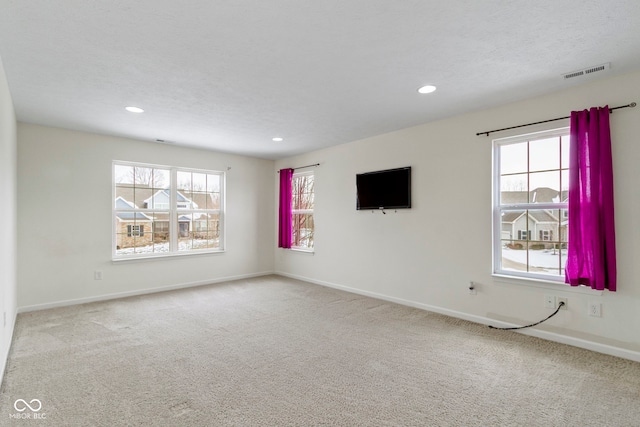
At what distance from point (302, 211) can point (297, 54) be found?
403 cm

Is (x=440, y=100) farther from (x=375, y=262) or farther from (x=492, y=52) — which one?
(x=375, y=262)

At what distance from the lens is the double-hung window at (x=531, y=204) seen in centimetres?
326

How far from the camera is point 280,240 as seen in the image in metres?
6.56

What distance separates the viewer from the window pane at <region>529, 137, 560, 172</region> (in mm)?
3295

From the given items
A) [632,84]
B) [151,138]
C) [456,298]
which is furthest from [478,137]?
[151,138]

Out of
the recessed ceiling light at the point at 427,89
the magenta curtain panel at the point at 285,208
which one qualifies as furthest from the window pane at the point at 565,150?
Result: the magenta curtain panel at the point at 285,208

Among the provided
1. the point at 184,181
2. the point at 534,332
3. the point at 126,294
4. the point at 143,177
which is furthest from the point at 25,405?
the point at 534,332

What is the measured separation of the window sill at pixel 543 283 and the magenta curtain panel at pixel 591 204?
10 centimetres

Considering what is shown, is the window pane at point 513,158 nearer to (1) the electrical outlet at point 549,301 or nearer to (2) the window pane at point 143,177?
(1) the electrical outlet at point 549,301

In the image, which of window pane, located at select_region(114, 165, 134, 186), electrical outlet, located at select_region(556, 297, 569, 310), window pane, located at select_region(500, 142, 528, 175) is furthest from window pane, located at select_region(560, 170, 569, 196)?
window pane, located at select_region(114, 165, 134, 186)

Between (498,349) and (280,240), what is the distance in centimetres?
439

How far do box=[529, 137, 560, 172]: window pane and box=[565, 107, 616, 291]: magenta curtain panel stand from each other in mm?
283

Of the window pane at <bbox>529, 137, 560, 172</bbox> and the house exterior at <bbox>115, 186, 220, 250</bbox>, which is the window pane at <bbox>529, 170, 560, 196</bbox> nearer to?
the window pane at <bbox>529, 137, 560, 172</bbox>

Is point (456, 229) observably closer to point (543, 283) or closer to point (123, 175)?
point (543, 283)
